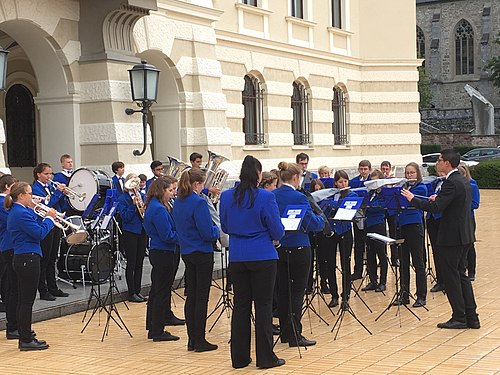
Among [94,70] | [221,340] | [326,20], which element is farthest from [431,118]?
[221,340]

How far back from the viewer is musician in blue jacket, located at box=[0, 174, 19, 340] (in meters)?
10.4

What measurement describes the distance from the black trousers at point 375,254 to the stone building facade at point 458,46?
5991cm

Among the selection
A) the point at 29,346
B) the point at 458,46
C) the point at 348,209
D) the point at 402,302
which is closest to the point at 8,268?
the point at 29,346

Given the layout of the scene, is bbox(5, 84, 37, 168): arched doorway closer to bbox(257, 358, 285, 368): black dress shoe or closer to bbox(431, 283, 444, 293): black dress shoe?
bbox(431, 283, 444, 293): black dress shoe

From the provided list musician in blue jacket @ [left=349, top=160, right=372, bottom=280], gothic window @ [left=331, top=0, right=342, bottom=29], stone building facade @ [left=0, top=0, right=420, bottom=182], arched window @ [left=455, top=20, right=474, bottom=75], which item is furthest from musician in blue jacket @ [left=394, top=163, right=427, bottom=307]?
arched window @ [left=455, top=20, right=474, bottom=75]

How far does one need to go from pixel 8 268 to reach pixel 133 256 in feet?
8.34

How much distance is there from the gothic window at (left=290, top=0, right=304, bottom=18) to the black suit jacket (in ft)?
49.6

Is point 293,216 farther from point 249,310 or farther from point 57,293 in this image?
point 57,293

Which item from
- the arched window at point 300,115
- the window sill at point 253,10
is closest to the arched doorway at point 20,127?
the window sill at point 253,10

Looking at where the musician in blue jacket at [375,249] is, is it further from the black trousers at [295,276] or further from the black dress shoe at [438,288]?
the black trousers at [295,276]

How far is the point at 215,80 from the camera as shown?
2000 cm

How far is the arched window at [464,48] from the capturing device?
7425cm

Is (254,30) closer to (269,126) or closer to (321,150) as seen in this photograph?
(269,126)

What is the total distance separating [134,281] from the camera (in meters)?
13.0
